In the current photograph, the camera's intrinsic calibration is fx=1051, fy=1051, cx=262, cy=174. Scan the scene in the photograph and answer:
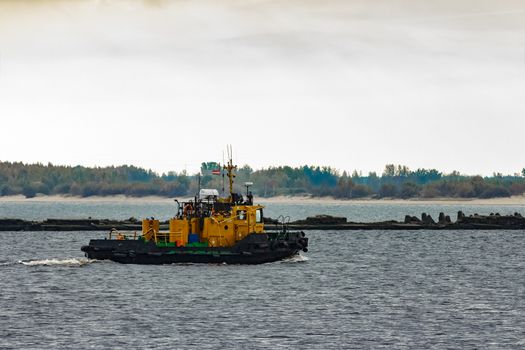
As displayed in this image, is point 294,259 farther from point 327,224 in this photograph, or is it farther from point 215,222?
point 327,224

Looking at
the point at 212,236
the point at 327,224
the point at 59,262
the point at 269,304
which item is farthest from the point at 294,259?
the point at 327,224

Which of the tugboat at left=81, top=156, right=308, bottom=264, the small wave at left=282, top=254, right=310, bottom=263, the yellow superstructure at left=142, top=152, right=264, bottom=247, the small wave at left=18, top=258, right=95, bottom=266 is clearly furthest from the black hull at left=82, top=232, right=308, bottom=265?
the small wave at left=18, top=258, right=95, bottom=266

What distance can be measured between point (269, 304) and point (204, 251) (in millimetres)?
14481

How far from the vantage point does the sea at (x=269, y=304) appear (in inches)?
1641

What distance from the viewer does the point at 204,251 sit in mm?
65250

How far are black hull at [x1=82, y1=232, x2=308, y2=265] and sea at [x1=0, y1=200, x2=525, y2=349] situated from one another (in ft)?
1.96

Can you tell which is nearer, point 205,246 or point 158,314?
point 158,314

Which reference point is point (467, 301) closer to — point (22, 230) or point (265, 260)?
point (265, 260)

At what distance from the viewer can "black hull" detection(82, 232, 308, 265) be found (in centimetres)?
6519

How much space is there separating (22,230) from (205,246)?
2581 inches


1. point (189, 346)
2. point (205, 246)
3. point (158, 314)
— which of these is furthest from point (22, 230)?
point (189, 346)

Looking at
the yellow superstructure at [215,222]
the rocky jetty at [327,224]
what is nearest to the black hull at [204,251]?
the yellow superstructure at [215,222]

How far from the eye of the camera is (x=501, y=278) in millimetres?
67125

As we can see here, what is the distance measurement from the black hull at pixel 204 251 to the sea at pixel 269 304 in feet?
1.96
